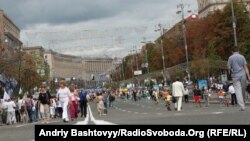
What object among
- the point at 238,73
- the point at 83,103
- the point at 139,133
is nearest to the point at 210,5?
the point at 83,103

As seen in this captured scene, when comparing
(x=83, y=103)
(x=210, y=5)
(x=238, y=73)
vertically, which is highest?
(x=210, y=5)

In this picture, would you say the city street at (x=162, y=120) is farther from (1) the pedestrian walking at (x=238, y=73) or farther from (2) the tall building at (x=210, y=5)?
(2) the tall building at (x=210, y=5)

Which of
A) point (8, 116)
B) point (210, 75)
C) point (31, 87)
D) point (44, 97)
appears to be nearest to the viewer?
point (44, 97)

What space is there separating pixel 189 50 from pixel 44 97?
9973cm

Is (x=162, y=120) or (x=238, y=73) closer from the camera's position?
(x=238, y=73)

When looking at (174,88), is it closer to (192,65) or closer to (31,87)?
(192,65)

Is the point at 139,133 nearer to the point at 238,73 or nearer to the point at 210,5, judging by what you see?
the point at 238,73

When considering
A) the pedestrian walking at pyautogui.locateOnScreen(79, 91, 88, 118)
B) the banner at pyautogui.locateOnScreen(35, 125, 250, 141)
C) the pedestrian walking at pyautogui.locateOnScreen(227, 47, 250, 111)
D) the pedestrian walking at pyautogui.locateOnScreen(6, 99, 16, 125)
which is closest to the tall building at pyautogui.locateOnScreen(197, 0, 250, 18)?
the pedestrian walking at pyautogui.locateOnScreen(79, 91, 88, 118)

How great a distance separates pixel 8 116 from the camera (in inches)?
1577

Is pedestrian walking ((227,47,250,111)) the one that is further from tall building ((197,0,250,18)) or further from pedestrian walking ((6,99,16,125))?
tall building ((197,0,250,18))

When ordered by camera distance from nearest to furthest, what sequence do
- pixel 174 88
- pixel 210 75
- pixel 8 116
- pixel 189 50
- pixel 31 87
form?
pixel 174 88, pixel 8 116, pixel 210 75, pixel 31 87, pixel 189 50

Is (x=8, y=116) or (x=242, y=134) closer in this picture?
(x=242, y=134)

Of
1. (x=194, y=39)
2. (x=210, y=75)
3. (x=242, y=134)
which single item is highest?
(x=194, y=39)

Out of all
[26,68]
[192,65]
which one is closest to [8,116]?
[192,65]
